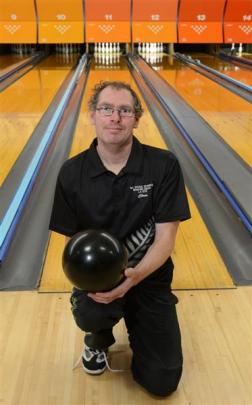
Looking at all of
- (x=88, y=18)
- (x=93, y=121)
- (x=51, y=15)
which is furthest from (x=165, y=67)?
(x=93, y=121)

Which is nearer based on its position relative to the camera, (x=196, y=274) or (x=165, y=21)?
(x=196, y=274)

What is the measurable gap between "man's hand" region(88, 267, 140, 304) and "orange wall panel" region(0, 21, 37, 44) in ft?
22.6

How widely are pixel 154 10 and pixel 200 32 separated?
815mm

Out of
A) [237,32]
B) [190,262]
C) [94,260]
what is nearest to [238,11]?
[237,32]

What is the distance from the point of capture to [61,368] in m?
1.53

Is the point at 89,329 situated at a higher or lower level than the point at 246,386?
higher

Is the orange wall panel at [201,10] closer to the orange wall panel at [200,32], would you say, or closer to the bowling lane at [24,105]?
the orange wall panel at [200,32]

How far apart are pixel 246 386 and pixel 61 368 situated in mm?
570

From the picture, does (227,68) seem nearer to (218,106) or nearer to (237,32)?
(237,32)

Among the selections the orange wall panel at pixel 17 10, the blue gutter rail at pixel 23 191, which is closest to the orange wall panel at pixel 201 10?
the orange wall panel at pixel 17 10

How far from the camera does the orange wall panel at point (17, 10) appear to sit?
7383 millimetres

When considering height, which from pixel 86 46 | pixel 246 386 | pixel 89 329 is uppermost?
pixel 86 46

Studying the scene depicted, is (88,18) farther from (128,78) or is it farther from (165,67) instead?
(128,78)

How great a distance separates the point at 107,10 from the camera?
24.6ft
